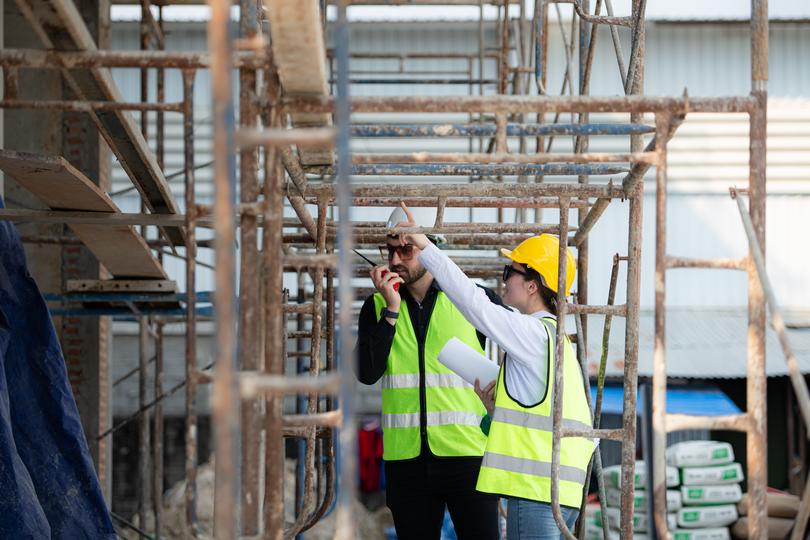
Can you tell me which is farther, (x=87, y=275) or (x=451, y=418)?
(x=87, y=275)

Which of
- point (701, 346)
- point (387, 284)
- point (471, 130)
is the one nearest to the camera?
point (471, 130)

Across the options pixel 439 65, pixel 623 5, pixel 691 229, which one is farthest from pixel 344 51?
pixel 691 229

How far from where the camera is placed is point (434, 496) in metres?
6.16

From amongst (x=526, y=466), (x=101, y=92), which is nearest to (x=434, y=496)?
(x=526, y=466)

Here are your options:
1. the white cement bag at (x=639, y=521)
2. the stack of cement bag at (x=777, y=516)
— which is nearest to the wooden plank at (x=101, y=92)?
the white cement bag at (x=639, y=521)

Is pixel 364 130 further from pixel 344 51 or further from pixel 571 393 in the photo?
pixel 571 393

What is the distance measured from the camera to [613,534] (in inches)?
571

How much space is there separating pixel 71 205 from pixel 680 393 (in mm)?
11245

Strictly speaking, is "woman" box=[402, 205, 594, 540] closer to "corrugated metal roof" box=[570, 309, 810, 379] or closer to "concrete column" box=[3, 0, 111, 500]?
"concrete column" box=[3, 0, 111, 500]

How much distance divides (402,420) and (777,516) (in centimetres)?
834

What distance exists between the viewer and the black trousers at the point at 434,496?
6.01 metres

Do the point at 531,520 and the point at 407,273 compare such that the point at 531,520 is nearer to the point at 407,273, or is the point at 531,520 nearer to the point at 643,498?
the point at 407,273

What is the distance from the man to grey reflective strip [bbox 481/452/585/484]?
2.71 ft

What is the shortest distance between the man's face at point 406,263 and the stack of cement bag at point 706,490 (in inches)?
336
